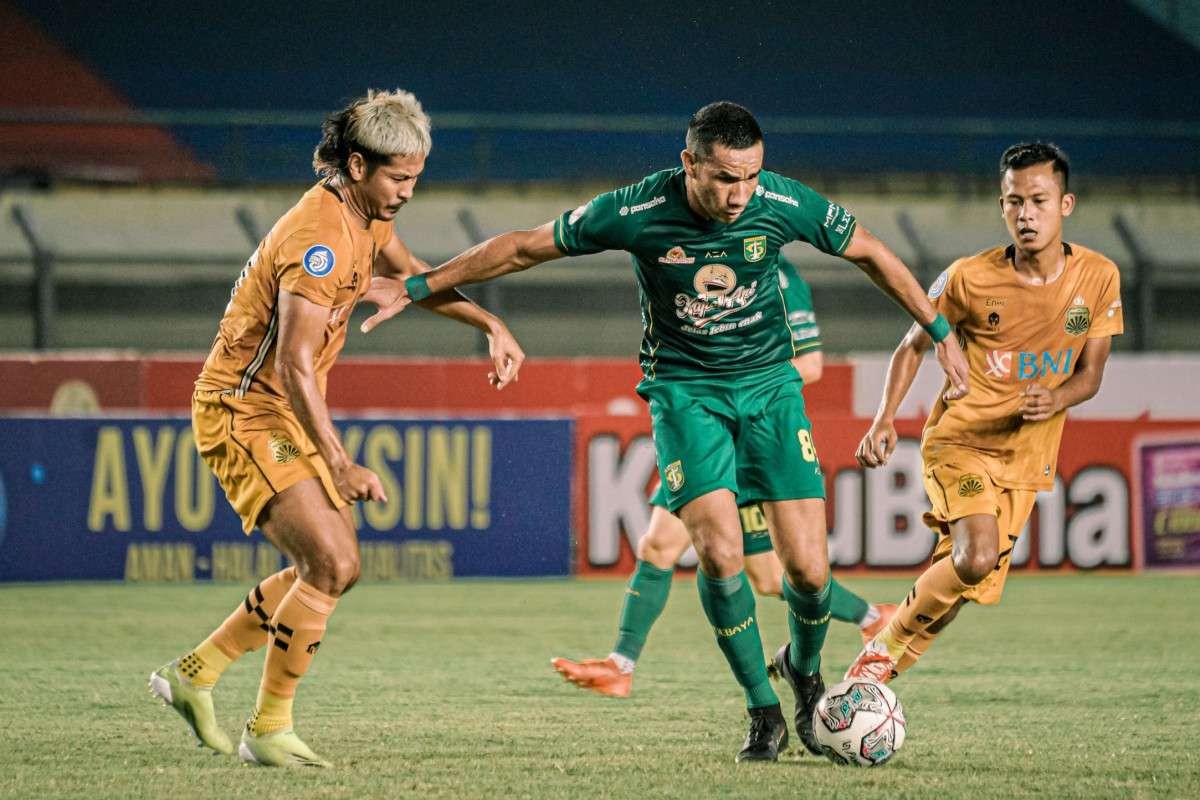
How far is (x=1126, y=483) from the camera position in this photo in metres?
12.9

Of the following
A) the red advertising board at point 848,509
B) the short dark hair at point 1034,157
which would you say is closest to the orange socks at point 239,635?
the short dark hair at point 1034,157

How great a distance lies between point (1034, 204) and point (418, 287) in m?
2.26

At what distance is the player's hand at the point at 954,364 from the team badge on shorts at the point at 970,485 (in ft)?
2.17

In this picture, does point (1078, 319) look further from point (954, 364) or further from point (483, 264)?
point (483, 264)

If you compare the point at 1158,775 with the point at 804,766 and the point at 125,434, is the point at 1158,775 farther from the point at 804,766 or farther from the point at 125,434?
the point at 125,434

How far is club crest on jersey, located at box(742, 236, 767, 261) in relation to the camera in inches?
205

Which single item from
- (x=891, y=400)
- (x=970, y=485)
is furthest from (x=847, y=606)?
(x=891, y=400)

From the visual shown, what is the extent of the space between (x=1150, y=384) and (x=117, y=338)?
1038 cm

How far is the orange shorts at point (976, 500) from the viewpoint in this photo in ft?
19.2

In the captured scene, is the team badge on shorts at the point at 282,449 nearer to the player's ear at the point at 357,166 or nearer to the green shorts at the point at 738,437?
the player's ear at the point at 357,166

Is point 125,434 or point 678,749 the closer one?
point 678,749

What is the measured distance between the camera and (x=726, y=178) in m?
4.95

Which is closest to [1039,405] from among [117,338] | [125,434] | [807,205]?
[807,205]

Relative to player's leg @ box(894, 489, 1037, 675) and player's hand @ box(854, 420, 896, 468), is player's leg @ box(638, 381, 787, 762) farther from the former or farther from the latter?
player's leg @ box(894, 489, 1037, 675)
